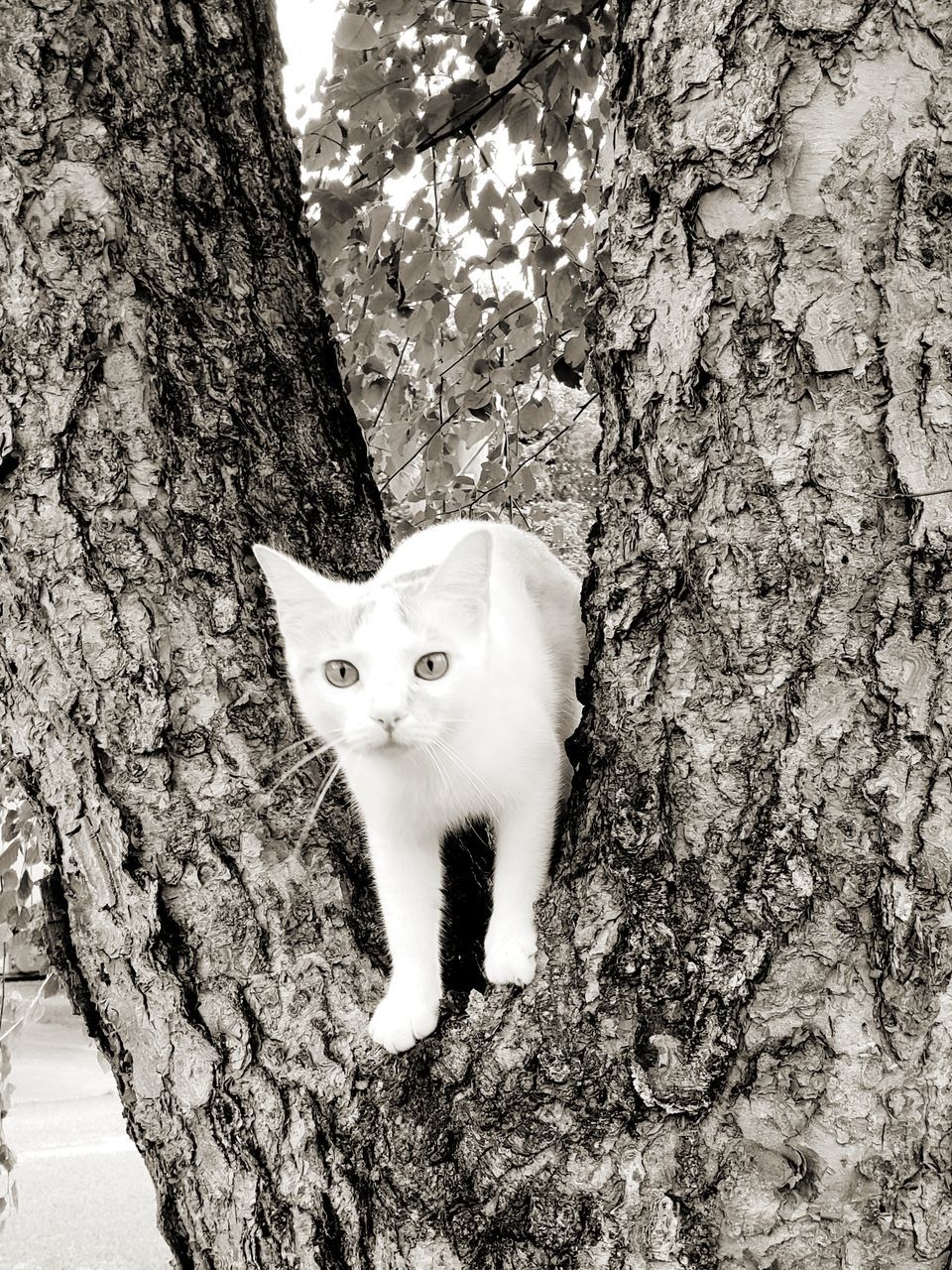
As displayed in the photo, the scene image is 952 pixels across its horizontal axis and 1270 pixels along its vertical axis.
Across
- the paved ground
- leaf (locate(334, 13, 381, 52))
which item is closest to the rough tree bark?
leaf (locate(334, 13, 381, 52))

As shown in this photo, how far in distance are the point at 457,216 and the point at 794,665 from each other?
180 centimetres

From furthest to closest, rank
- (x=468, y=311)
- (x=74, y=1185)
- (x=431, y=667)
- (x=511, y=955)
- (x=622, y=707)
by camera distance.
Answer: (x=74, y=1185) < (x=468, y=311) < (x=431, y=667) < (x=511, y=955) < (x=622, y=707)

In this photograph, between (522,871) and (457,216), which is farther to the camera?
(457,216)

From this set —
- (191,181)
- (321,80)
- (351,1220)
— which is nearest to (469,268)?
(321,80)

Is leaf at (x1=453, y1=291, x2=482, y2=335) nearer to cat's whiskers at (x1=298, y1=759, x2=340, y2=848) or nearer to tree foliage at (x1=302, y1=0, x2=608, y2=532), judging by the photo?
tree foliage at (x1=302, y1=0, x2=608, y2=532)

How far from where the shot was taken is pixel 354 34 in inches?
76.7

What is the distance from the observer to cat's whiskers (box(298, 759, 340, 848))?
1.36 m

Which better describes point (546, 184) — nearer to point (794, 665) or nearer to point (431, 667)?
point (431, 667)

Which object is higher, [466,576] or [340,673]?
[466,576]

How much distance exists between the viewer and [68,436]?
1345mm

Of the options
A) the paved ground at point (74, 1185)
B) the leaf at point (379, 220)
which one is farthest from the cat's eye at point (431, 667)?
the paved ground at point (74, 1185)

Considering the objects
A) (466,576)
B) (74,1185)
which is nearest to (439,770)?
(466,576)

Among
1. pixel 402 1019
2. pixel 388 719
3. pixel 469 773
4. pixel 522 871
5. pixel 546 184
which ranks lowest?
pixel 402 1019

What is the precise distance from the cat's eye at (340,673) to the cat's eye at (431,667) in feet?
0.28
